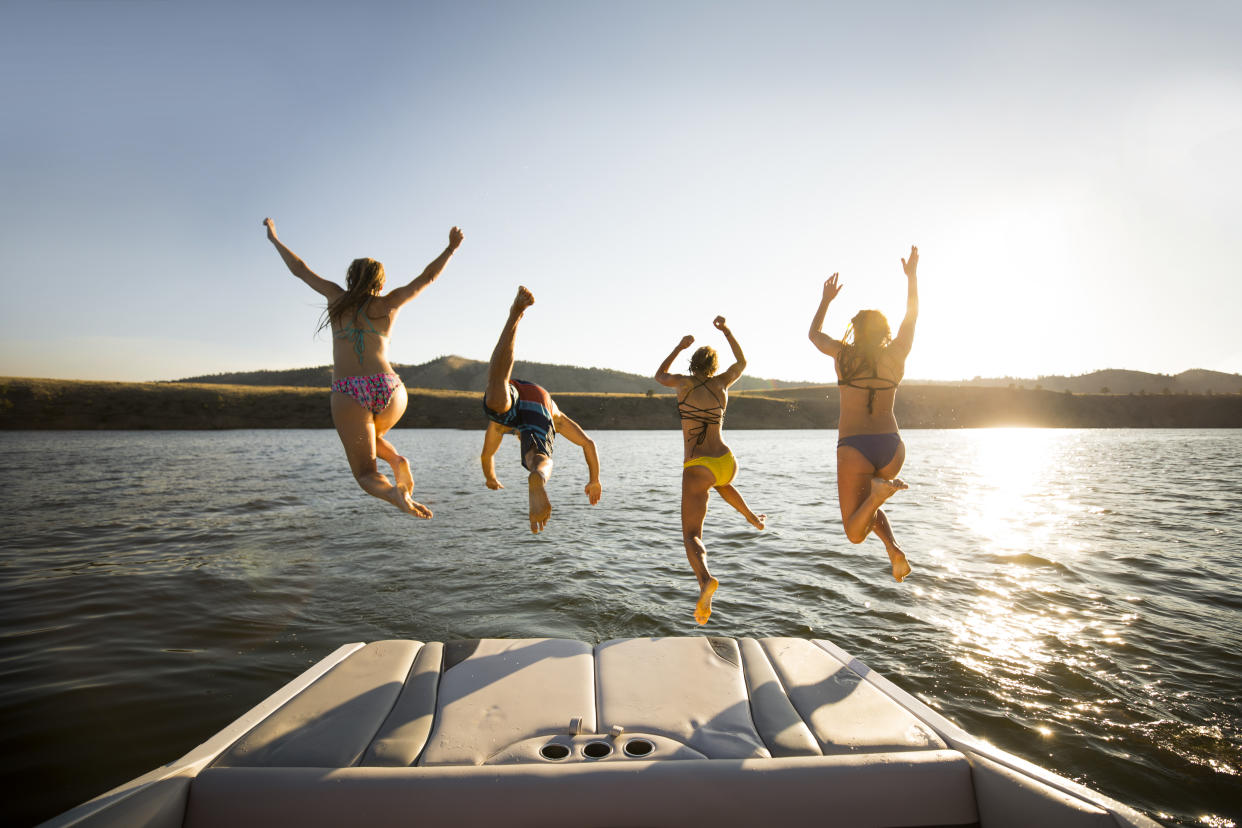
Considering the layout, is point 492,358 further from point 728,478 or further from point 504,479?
point 504,479

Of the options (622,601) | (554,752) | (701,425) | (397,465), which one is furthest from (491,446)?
(622,601)

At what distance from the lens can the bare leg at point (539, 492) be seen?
6.89 m

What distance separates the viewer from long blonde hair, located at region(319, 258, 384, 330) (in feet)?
20.6

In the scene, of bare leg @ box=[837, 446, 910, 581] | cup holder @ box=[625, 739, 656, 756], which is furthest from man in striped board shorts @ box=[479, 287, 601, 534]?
bare leg @ box=[837, 446, 910, 581]

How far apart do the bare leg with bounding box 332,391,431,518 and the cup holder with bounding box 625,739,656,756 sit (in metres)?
2.87

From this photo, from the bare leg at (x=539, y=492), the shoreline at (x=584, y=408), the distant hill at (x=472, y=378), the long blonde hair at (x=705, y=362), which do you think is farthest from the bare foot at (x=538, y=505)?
the distant hill at (x=472, y=378)

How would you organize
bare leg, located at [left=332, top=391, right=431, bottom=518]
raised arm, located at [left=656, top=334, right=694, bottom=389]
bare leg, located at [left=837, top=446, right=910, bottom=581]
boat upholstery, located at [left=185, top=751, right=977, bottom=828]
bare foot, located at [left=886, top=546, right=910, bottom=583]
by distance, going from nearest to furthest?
boat upholstery, located at [left=185, top=751, right=977, bottom=828] < bare leg, located at [left=332, top=391, right=431, bottom=518] < bare leg, located at [left=837, top=446, right=910, bottom=581] < bare foot, located at [left=886, top=546, right=910, bottom=583] < raised arm, located at [left=656, top=334, right=694, bottom=389]

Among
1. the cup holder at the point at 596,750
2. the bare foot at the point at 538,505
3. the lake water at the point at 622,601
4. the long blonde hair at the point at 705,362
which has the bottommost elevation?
the lake water at the point at 622,601

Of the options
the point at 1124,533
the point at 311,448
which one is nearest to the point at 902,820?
the point at 1124,533

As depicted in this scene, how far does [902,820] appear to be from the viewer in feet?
16.0

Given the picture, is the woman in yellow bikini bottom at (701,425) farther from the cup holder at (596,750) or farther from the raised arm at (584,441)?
the cup holder at (596,750)

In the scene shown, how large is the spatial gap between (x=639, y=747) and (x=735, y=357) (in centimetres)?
460

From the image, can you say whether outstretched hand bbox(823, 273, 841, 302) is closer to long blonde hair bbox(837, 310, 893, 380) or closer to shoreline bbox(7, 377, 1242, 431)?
long blonde hair bbox(837, 310, 893, 380)

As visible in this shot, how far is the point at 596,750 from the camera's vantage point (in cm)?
539
